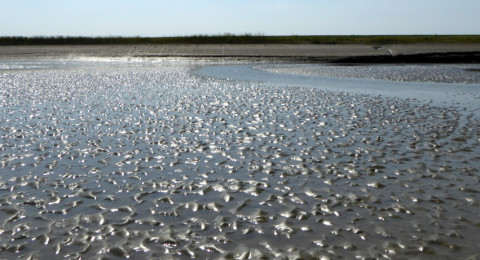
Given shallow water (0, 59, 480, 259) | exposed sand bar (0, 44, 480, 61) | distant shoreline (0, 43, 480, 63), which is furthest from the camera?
exposed sand bar (0, 44, 480, 61)

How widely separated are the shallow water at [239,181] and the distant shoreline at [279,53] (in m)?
34.6

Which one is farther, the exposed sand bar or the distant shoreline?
the exposed sand bar

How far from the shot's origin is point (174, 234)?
6.38 m

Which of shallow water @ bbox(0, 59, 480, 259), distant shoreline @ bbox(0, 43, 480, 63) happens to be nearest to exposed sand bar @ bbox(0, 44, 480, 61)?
distant shoreline @ bbox(0, 43, 480, 63)

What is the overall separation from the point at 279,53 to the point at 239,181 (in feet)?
163

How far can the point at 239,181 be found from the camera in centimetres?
884

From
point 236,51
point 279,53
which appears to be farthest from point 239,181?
point 236,51

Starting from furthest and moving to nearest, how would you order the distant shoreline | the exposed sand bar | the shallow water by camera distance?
the exposed sand bar, the distant shoreline, the shallow water

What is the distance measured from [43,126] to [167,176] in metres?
6.69

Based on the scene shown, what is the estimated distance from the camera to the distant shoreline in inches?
1996

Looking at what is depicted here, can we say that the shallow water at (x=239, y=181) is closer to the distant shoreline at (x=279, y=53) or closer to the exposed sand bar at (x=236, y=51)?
the distant shoreline at (x=279, y=53)

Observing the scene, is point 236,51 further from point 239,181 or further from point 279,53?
point 239,181

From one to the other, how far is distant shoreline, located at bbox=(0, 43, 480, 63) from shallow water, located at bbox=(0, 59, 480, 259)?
34572 millimetres

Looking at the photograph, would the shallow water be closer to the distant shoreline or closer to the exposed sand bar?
the distant shoreline
